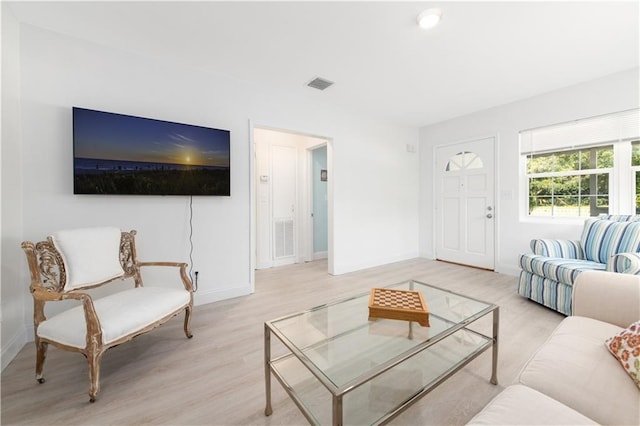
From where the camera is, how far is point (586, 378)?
93 centimetres

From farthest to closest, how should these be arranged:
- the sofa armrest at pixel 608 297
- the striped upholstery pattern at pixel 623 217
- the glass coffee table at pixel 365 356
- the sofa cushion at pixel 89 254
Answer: the striped upholstery pattern at pixel 623 217, the sofa cushion at pixel 89 254, the sofa armrest at pixel 608 297, the glass coffee table at pixel 365 356

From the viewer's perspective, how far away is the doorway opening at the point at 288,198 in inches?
166

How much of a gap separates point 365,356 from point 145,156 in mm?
2435

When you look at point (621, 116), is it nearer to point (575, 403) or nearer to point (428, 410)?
point (575, 403)

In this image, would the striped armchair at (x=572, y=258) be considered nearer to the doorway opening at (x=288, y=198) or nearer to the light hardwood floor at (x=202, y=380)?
the light hardwood floor at (x=202, y=380)

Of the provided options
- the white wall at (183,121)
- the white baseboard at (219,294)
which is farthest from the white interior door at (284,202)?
the white baseboard at (219,294)

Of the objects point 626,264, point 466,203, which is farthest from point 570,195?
point 626,264

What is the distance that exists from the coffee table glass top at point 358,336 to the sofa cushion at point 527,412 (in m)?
0.36

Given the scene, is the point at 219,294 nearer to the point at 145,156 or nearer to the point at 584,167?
the point at 145,156

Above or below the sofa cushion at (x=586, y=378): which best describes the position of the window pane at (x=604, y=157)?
above

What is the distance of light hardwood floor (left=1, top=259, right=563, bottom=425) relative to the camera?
130cm

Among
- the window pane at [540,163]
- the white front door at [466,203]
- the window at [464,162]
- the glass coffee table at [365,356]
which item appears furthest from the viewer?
the window at [464,162]

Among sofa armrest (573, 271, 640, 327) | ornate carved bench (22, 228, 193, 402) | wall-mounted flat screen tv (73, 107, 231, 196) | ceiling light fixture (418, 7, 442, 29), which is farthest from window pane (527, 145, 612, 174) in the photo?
ornate carved bench (22, 228, 193, 402)

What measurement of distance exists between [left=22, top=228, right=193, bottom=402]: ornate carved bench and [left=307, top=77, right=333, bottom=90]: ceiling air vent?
2371 millimetres
